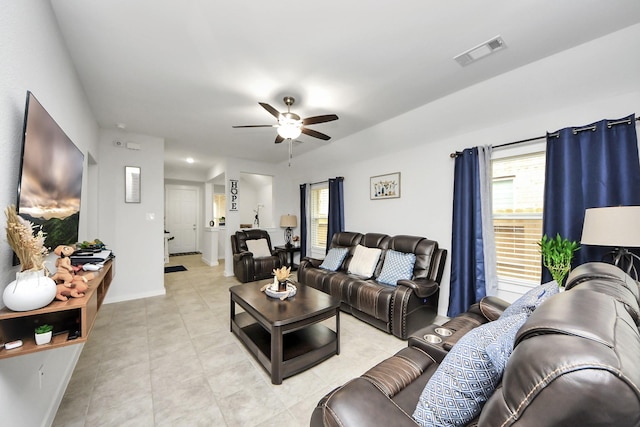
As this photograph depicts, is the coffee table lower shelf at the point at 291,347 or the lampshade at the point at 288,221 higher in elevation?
the lampshade at the point at 288,221

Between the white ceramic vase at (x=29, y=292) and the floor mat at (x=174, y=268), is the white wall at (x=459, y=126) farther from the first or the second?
the floor mat at (x=174, y=268)

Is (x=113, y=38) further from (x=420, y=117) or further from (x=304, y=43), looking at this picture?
(x=420, y=117)

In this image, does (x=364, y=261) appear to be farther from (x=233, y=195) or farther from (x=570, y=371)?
(x=233, y=195)

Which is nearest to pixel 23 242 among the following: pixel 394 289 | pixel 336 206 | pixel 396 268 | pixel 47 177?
pixel 47 177

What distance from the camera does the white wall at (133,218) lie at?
370 cm

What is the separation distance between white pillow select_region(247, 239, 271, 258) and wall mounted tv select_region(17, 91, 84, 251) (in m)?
3.26

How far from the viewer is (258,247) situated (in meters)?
5.14

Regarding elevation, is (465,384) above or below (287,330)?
above

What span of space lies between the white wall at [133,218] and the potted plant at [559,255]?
5.10 meters

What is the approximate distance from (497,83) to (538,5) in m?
0.84

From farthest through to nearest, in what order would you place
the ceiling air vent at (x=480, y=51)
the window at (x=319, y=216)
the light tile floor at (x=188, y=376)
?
the window at (x=319, y=216) → the ceiling air vent at (x=480, y=51) → the light tile floor at (x=188, y=376)

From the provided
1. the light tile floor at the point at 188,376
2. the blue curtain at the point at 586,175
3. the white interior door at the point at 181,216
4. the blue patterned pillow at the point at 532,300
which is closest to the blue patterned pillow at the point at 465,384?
the blue patterned pillow at the point at 532,300

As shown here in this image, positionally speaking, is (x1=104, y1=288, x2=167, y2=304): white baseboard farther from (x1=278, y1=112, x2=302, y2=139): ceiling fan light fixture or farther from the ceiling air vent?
the ceiling air vent

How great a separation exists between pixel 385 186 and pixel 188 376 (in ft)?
11.3
